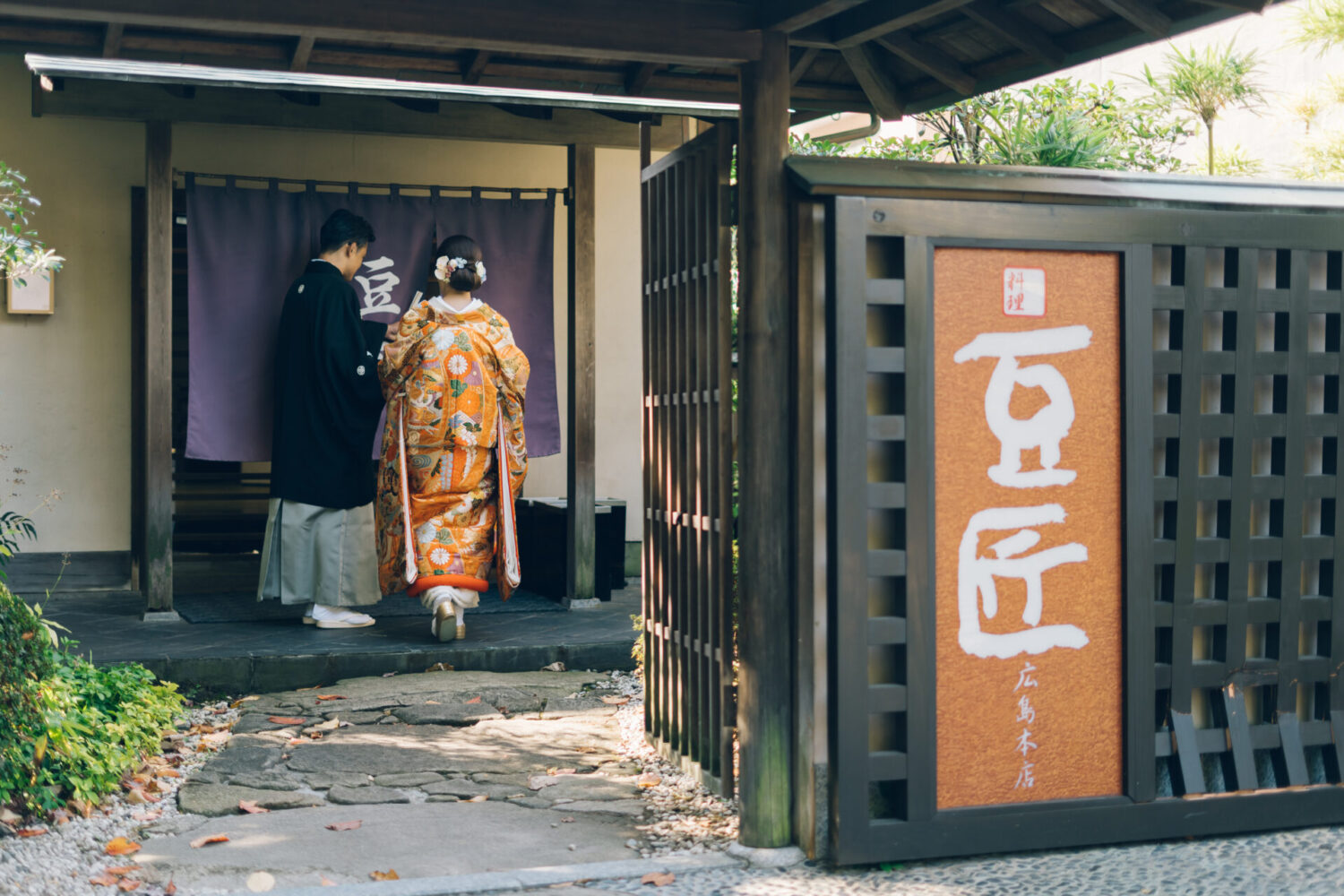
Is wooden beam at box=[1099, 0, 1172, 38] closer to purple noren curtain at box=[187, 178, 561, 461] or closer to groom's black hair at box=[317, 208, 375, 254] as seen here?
groom's black hair at box=[317, 208, 375, 254]

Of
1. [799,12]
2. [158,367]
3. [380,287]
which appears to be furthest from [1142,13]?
[158,367]

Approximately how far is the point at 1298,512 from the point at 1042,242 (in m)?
1.42

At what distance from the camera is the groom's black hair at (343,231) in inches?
321

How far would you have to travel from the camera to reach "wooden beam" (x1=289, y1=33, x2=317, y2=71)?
4.68 metres

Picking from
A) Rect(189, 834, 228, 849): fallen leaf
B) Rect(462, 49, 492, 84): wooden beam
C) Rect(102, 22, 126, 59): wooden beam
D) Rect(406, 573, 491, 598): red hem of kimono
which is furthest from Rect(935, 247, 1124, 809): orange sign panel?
Rect(406, 573, 491, 598): red hem of kimono

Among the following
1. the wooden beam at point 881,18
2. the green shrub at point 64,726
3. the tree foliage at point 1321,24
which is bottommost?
the green shrub at point 64,726

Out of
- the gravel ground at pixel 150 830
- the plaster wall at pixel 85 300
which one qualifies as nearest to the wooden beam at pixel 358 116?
the plaster wall at pixel 85 300

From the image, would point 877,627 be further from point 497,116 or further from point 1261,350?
point 497,116

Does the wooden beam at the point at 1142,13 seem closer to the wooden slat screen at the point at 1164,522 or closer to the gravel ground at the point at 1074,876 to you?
the wooden slat screen at the point at 1164,522

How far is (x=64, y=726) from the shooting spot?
16.9 feet

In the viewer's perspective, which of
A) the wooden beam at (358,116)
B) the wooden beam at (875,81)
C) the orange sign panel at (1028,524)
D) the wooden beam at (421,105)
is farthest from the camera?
the wooden beam at (421,105)

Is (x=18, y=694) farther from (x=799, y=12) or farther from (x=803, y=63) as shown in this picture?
(x=803, y=63)

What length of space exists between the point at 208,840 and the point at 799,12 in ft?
11.7

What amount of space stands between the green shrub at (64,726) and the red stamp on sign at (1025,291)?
3753 mm
